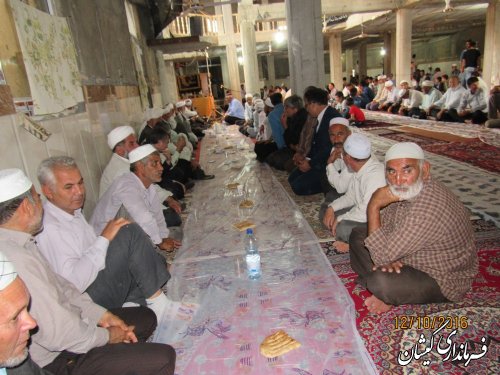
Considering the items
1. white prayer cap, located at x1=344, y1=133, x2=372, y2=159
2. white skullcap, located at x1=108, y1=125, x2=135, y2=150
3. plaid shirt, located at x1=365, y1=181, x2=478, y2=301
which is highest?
white skullcap, located at x1=108, y1=125, x2=135, y2=150

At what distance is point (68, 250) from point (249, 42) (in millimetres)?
14387

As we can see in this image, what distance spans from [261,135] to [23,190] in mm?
6825

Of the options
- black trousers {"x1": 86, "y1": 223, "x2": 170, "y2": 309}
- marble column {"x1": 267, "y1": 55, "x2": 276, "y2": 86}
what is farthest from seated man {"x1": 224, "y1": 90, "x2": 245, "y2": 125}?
marble column {"x1": 267, "y1": 55, "x2": 276, "y2": 86}

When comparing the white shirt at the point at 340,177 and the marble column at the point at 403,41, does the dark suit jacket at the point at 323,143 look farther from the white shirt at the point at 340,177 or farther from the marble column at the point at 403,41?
the marble column at the point at 403,41

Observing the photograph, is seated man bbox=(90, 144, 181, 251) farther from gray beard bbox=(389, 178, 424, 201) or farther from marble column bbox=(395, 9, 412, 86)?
marble column bbox=(395, 9, 412, 86)

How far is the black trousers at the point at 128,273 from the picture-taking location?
2.09 m

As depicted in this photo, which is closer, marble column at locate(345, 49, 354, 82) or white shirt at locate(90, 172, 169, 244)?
white shirt at locate(90, 172, 169, 244)

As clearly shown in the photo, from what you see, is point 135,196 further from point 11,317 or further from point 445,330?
point 445,330

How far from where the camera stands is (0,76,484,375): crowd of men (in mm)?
1432

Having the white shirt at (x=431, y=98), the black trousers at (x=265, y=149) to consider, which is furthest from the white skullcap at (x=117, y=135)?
the white shirt at (x=431, y=98)

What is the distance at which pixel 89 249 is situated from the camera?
1.99 meters

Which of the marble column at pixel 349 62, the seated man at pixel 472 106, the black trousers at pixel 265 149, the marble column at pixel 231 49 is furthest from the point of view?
the marble column at pixel 349 62

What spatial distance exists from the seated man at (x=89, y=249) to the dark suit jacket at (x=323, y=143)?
2.77 meters

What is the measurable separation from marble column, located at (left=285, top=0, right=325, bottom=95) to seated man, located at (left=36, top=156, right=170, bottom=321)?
6334 mm
